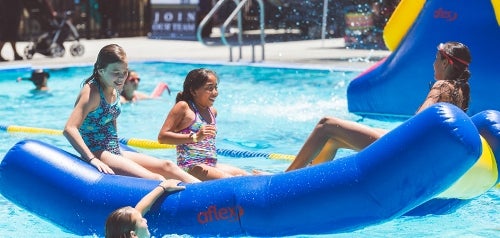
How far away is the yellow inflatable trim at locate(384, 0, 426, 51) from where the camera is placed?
8.11 metres

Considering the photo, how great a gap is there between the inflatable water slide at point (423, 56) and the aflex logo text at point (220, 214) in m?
3.93

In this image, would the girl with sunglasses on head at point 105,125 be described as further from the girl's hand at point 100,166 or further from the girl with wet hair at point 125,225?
the girl with wet hair at point 125,225

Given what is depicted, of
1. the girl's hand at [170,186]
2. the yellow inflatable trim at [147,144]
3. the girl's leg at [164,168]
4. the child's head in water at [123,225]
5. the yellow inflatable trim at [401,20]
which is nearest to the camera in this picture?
the child's head in water at [123,225]

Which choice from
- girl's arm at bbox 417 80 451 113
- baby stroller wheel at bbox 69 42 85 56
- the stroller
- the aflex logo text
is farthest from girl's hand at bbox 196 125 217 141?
baby stroller wheel at bbox 69 42 85 56

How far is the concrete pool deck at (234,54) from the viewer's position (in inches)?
501

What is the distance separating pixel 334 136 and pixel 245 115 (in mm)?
4301

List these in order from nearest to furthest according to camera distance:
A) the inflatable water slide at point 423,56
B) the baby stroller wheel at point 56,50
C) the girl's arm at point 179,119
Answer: the girl's arm at point 179,119 < the inflatable water slide at point 423,56 < the baby stroller wheel at point 56,50

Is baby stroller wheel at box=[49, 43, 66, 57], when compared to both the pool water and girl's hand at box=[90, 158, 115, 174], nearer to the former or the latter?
the pool water

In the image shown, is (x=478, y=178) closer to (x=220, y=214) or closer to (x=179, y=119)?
(x=220, y=214)

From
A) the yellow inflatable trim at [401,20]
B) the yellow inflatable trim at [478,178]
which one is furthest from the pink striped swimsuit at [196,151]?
the yellow inflatable trim at [401,20]

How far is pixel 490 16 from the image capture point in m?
7.54

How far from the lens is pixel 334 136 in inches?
196

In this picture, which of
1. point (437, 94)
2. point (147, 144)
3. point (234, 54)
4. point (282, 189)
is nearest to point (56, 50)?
point (234, 54)

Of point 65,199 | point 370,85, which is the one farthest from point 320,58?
point 65,199
